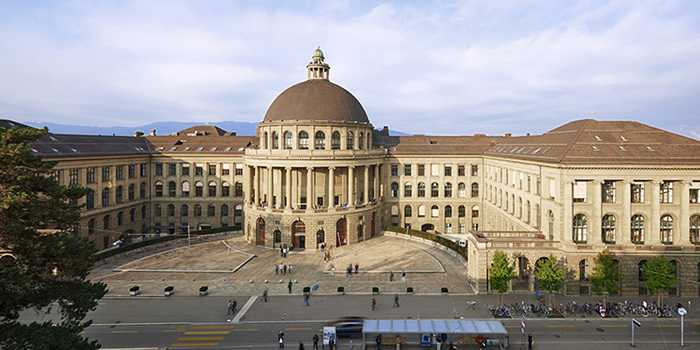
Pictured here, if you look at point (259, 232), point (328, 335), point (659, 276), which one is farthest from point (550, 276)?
point (259, 232)

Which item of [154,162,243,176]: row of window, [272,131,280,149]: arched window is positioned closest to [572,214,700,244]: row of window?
[272,131,280,149]: arched window

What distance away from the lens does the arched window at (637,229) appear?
169 feet

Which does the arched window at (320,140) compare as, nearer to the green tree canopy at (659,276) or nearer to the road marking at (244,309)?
the road marking at (244,309)

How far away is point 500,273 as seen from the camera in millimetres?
47969

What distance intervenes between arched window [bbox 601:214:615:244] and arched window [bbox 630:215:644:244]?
2038 mm

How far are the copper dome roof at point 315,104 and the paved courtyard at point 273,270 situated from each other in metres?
23.1

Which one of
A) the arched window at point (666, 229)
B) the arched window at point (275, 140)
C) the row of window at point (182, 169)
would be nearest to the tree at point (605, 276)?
the arched window at point (666, 229)

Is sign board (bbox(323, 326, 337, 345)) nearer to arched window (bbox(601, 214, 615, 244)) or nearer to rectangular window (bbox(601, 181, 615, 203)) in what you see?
arched window (bbox(601, 214, 615, 244))

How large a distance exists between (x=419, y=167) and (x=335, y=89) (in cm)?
2402

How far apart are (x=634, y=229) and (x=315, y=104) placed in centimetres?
5157

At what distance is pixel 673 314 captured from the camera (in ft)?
148

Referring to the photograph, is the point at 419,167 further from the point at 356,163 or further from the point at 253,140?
the point at 253,140

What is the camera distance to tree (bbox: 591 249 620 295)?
154 ft

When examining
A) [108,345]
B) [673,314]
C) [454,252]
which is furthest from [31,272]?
[454,252]
